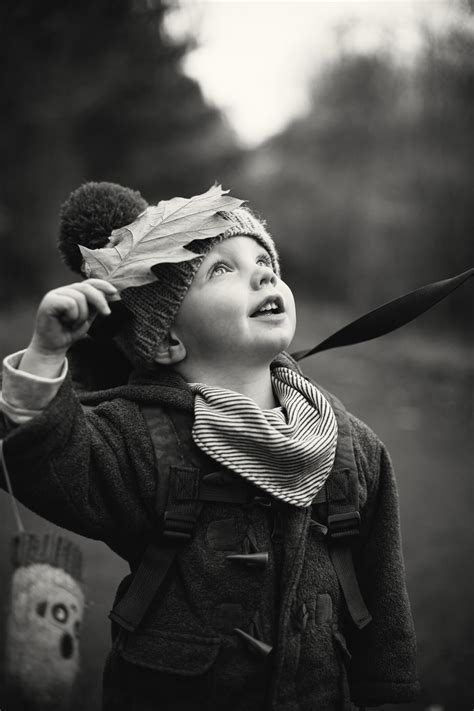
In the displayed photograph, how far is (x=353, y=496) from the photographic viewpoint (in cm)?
121

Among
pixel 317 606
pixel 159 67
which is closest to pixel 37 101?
pixel 159 67

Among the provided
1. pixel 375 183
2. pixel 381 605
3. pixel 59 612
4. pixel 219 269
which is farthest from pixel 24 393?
pixel 375 183

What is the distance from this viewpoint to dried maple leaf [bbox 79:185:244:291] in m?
1.12

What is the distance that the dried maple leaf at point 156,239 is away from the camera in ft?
3.67

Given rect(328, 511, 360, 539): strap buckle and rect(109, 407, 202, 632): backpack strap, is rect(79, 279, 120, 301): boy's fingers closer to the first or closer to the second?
rect(109, 407, 202, 632): backpack strap

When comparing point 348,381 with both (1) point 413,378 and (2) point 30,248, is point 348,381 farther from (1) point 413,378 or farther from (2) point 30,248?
(2) point 30,248

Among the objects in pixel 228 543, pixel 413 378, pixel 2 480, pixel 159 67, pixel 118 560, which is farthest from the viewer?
pixel 413 378

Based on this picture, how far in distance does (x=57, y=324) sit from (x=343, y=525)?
1.99 ft

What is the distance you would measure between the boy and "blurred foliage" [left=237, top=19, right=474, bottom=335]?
2.00 m

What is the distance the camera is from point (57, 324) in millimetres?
971

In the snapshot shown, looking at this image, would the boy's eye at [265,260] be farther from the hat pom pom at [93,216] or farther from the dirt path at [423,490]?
the dirt path at [423,490]

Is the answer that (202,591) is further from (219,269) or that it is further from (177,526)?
(219,269)

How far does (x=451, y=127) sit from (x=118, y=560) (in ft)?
7.55

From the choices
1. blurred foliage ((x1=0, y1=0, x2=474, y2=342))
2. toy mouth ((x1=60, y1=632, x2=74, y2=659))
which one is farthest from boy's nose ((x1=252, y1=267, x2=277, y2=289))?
blurred foliage ((x1=0, y1=0, x2=474, y2=342))
